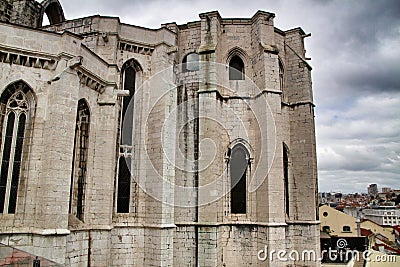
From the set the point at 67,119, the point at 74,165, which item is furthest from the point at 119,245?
the point at 67,119

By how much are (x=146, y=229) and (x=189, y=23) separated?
9119 mm

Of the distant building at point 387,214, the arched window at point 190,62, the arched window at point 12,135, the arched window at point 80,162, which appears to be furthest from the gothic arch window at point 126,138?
the distant building at point 387,214

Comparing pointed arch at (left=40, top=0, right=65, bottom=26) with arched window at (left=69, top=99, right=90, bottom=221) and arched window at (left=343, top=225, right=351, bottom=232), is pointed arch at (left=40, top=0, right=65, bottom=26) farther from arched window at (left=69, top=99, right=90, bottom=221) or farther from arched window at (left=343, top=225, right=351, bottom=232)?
arched window at (left=343, top=225, right=351, bottom=232)

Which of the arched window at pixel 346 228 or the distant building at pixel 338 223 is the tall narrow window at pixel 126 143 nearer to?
the distant building at pixel 338 223

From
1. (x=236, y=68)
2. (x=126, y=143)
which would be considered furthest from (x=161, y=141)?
(x=236, y=68)

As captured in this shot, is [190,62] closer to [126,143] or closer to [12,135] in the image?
[126,143]

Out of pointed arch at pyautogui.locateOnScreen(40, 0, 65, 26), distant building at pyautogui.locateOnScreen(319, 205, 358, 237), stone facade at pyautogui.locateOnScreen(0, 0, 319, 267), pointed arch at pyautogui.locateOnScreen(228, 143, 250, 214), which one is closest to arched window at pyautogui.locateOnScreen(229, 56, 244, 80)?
stone facade at pyautogui.locateOnScreen(0, 0, 319, 267)

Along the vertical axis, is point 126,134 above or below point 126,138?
above

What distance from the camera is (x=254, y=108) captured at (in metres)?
14.3

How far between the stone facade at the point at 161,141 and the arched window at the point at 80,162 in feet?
0.14

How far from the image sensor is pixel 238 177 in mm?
13891

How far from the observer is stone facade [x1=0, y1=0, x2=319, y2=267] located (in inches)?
363

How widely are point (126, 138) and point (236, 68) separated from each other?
5.89 m

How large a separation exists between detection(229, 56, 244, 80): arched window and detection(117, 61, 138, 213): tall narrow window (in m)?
4.26
